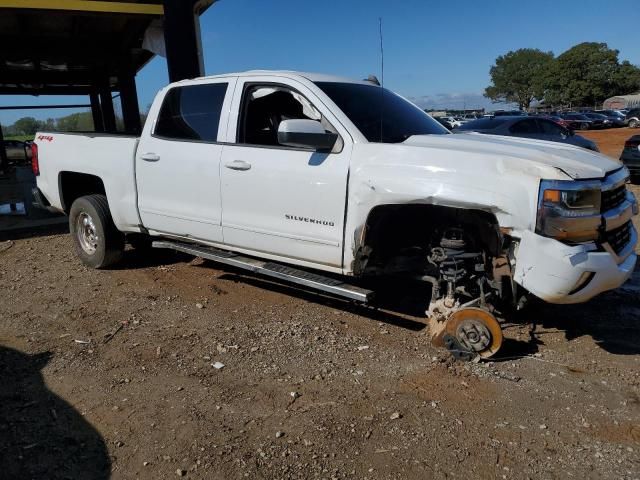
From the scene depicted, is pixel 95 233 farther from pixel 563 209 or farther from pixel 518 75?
pixel 518 75

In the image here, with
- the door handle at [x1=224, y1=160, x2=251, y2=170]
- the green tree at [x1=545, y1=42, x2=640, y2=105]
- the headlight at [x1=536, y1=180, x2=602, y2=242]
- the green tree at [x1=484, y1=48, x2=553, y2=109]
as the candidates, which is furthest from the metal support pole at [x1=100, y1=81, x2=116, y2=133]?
the green tree at [x1=484, y1=48, x2=553, y2=109]

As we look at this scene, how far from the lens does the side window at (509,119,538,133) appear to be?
47.4ft

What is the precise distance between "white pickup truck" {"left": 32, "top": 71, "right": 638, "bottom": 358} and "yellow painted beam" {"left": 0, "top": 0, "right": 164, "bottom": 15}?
191 inches

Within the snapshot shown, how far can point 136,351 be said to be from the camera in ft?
13.9

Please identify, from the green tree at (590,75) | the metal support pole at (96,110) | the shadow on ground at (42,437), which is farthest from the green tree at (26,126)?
the green tree at (590,75)

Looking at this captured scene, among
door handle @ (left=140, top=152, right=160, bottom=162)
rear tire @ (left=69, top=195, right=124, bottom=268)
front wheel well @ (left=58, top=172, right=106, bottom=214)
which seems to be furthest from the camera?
front wheel well @ (left=58, top=172, right=106, bottom=214)

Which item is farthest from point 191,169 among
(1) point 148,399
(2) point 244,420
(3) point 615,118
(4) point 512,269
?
(3) point 615,118

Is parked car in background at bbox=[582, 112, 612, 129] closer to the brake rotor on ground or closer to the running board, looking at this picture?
the running board

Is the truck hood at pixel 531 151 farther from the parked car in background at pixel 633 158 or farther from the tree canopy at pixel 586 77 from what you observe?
the tree canopy at pixel 586 77

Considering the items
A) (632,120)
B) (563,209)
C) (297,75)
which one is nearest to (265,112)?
(297,75)

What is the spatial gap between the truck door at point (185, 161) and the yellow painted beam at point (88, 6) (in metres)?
5.32

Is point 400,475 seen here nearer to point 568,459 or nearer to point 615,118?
point 568,459

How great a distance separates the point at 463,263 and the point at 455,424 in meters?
1.20

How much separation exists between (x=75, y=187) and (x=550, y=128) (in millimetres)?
12963
